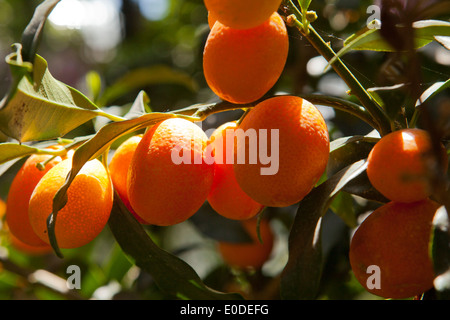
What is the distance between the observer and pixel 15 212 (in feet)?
2.01

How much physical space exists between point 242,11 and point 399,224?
0.25 m

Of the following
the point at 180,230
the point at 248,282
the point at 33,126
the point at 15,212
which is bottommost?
the point at 248,282

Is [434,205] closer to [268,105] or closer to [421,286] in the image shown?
[421,286]

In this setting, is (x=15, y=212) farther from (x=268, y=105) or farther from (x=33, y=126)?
(x=268, y=105)

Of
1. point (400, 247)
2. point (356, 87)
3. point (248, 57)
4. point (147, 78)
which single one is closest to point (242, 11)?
point (248, 57)

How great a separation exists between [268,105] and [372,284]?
0.21 metres

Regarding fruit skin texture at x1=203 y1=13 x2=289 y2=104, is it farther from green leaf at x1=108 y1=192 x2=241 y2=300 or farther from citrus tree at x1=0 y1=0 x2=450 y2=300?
green leaf at x1=108 y1=192 x2=241 y2=300

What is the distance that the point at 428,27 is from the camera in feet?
1.55

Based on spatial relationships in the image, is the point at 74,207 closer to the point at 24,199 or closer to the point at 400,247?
the point at 24,199
